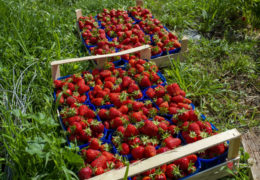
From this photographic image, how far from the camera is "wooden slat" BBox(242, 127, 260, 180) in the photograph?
2.04 m

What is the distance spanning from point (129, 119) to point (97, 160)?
1.59 ft

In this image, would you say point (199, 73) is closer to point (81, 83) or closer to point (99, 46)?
point (99, 46)

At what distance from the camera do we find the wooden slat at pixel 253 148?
6.69ft

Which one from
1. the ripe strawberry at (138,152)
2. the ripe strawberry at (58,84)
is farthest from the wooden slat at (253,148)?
the ripe strawberry at (58,84)

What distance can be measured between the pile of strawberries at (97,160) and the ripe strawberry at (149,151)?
0.16m

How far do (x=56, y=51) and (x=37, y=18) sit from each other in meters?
0.76

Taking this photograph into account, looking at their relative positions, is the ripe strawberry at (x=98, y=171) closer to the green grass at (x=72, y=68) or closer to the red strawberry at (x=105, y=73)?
the green grass at (x=72, y=68)

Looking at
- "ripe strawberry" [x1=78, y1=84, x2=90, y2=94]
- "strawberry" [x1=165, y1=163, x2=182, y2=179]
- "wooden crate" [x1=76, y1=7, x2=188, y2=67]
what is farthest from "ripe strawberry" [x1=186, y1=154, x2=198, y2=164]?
"wooden crate" [x1=76, y1=7, x2=188, y2=67]

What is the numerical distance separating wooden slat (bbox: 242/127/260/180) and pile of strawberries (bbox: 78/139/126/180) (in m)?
1.06

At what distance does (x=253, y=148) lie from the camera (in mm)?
2299

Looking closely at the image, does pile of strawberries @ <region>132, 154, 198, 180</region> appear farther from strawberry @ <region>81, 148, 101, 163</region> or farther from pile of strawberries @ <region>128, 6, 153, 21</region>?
pile of strawberries @ <region>128, 6, 153, 21</region>

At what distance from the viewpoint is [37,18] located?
11.3ft

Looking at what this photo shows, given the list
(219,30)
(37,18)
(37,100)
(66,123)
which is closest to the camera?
(66,123)

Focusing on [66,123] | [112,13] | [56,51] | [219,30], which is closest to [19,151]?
[66,123]
